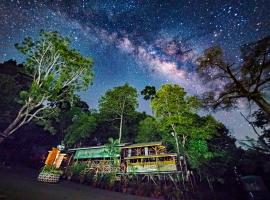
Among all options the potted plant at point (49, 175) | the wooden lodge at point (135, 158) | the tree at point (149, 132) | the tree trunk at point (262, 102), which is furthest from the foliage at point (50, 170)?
the tree trunk at point (262, 102)

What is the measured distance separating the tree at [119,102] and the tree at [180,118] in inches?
257

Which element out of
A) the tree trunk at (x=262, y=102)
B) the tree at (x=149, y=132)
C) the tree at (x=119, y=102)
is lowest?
the tree trunk at (x=262, y=102)

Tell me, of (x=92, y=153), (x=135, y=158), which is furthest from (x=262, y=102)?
(x=92, y=153)

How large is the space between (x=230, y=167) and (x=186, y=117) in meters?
7.67

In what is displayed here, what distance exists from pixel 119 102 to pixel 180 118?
12021mm

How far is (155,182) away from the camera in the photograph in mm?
22906

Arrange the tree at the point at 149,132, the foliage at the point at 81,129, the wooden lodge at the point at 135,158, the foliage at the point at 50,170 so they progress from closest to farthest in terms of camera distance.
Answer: the foliage at the point at 50,170, the wooden lodge at the point at 135,158, the tree at the point at 149,132, the foliage at the point at 81,129

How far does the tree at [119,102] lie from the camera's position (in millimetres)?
32812

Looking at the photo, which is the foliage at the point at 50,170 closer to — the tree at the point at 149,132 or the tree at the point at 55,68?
the tree at the point at 55,68

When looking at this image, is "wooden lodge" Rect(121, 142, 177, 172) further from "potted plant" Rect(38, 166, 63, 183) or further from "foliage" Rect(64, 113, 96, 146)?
"potted plant" Rect(38, 166, 63, 183)

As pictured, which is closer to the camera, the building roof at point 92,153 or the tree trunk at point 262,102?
the tree trunk at point 262,102

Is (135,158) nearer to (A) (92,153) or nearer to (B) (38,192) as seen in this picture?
(A) (92,153)

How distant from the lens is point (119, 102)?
3328 cm

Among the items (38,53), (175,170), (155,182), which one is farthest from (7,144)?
(175,170)
